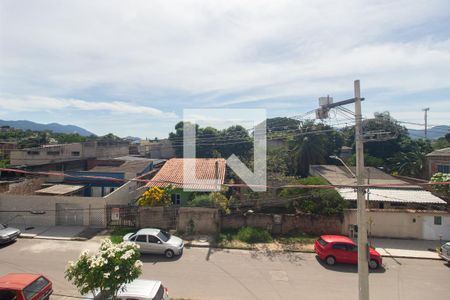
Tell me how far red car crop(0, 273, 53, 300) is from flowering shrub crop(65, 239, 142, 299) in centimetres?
278

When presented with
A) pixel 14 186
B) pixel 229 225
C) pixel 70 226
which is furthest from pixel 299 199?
pixel 14 186

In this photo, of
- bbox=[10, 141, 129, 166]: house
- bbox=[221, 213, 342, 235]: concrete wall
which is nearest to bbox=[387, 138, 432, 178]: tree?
bbox=[221, 213, 342, 235]: concrete wall

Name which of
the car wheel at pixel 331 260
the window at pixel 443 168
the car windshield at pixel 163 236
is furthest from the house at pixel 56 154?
the window at pixel 443 168

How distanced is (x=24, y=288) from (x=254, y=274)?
27.3ft

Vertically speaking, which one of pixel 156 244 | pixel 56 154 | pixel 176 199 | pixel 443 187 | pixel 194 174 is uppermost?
pixel 56 154

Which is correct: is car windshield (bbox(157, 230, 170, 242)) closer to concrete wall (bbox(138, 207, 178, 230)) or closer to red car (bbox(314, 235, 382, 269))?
concrete wall (bbox(138, 207, 178, 230))

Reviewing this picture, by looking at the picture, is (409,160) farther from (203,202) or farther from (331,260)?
(203,202)

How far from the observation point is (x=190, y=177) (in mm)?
22391

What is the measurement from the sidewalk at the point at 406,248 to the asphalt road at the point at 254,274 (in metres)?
0.54

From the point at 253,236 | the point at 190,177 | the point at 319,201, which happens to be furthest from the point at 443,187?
the point at 190,177

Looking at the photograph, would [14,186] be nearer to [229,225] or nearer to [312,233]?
[229,225]

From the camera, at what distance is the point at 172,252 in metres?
13.8

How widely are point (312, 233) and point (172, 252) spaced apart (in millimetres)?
8793

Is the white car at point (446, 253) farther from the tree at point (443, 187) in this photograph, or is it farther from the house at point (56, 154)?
the house at point (56, 154)
